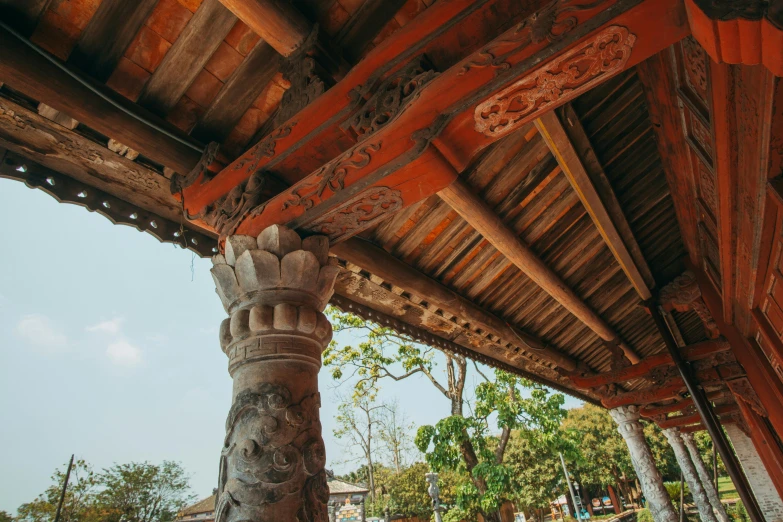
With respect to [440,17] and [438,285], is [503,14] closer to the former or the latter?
[440,17]

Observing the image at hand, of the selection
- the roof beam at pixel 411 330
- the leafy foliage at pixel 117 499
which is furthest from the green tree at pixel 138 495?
the roof beam at pixel 411 330

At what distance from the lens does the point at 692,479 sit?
980 centimetres

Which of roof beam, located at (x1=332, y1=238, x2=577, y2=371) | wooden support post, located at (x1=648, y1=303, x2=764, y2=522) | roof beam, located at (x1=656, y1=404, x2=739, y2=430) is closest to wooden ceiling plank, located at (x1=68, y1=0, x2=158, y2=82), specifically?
roof beam, located at (x1=332, y1=238, x2=577, y2=371)

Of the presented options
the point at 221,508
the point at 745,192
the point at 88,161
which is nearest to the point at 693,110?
the point at 745,192

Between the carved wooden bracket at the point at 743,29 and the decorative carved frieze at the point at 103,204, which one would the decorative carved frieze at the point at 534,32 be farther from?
the decorative carved frieze at the point at 103,204

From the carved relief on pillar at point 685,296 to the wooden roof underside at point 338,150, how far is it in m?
0.61

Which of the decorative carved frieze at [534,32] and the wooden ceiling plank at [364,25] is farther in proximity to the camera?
the wooden ceiling plank at [364,25]

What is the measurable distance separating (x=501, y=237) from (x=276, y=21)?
6.39 feet

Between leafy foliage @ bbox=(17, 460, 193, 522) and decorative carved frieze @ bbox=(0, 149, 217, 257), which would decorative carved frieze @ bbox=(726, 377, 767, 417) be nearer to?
decorative carved frieze @ bbox=(0, 149, 217, 257)

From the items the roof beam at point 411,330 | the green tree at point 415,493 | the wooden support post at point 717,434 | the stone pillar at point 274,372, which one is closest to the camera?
the stone pillar at point 274,372

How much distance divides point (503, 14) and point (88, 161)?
223 centimetres

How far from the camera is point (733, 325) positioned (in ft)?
13.4

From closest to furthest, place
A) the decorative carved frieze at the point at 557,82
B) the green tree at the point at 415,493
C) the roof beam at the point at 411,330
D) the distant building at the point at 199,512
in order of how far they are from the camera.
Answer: the decorative carved frieze at the point at 557,82, the roof beam at the point at 411,330, the distant building at the point at 199,512, the green tree at the point at 415,493

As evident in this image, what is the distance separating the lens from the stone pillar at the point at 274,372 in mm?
1528
